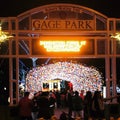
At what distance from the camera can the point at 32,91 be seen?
25.6 meters

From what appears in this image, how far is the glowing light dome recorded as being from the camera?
2548cm

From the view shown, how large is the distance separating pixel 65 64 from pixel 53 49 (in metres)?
5.80

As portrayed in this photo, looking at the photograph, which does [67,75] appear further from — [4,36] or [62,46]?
[4,36]

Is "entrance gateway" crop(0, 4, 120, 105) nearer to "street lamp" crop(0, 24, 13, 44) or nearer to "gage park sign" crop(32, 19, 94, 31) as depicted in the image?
"gage park sign" crop(32, 19, 94, 31)

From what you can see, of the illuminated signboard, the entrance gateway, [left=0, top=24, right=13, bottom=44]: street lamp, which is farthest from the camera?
the illuminated signboard

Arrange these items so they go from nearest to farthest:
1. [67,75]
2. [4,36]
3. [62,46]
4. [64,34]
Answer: [4,36] < [62,46] < [64,34] < [67,75]

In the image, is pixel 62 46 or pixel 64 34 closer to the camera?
pixel 62 46

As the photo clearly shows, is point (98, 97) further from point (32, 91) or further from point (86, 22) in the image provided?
point (32, 91)

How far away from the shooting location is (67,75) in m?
26.3

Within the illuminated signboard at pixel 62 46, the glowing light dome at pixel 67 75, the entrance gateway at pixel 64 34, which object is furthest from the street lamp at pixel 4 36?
the glowing light dome at pixel 67 75

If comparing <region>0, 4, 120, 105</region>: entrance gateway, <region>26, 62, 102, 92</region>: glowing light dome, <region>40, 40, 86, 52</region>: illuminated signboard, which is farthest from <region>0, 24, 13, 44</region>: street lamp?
<region>26, 62, 102, 92</region>: glowing light dome

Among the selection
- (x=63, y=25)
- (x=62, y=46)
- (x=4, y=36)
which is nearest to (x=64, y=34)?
(x=63, y=25)

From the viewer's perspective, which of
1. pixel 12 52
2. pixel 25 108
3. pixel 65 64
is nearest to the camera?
pixel 25 108

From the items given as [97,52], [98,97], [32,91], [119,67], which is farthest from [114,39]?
[119,67]
